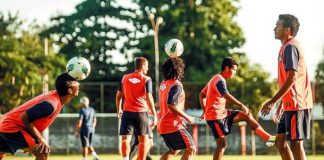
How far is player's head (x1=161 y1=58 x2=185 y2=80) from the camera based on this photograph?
429 inches

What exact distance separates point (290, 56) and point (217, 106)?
3616 millimetres

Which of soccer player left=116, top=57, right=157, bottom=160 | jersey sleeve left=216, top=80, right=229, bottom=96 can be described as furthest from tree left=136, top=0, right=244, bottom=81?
jersey sleeve left=216, top=80, right=229, bottom=96

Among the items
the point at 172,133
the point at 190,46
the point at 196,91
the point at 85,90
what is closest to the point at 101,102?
the point at 85,90

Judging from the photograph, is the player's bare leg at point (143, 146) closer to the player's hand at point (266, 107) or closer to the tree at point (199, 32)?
the player's hand at point (266, 107)

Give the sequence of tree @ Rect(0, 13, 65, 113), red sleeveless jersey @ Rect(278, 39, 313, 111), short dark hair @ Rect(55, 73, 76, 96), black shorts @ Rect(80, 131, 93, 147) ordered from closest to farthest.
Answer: short dark hair @ Rect(55, 73, 76, 96) < red sleeveless jersey @ Rect(278, 39, 313, 111) < black shorts @ Rect(80, 131, 93, 147) < tree @ Rect(0, 13, 65, 113)

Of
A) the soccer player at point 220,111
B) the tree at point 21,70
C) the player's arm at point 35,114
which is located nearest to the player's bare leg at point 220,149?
the soccer player at point 220,111

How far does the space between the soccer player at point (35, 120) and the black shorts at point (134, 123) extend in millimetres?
4942

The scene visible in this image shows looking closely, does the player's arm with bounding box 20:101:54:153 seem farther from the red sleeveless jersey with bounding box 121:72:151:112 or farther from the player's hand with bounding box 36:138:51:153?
the red sleeveless jersey with bounding box 121:72:151:112

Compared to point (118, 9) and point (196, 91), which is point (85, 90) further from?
point (118, 9)

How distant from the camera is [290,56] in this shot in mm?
8602

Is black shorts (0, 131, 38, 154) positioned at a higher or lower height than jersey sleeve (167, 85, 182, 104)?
lower

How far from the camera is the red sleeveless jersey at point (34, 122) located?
28.0 ft

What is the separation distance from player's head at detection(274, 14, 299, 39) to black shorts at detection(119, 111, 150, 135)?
17.1 ft

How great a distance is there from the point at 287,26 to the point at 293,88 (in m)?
0.75
